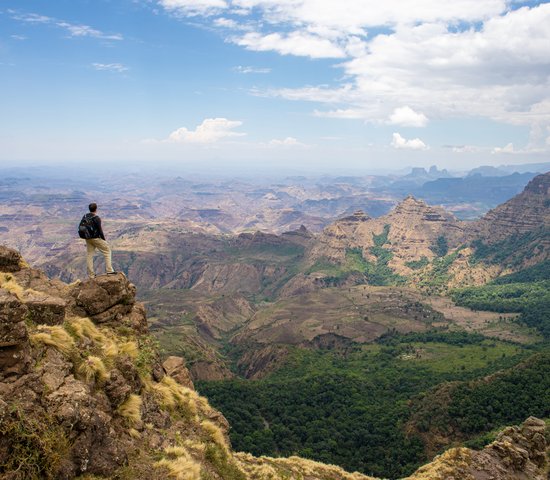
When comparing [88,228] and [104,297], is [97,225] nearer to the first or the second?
[88,228]

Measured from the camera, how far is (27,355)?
13461 mm

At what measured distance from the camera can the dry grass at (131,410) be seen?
56.9 ft

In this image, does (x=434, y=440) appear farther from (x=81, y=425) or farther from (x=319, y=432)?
(x=81, y=425)

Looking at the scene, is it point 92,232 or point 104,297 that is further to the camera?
point 104,297

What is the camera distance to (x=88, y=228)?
872 inches

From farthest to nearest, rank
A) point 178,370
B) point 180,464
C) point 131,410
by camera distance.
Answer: point 178,370 → point 131,410 → point 180,464

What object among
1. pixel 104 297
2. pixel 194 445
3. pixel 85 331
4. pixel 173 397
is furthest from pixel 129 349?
pixel 194 445

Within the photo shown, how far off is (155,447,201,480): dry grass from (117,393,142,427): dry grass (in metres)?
1.83

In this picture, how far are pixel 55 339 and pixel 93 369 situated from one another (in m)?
1.90

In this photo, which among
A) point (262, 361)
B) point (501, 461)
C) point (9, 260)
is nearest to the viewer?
point (9, 260)

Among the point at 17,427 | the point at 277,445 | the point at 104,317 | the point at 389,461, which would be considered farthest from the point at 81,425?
the point at 277,445

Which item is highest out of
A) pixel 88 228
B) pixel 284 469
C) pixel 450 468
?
pixel 88 228

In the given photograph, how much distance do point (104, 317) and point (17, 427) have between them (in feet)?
45.2

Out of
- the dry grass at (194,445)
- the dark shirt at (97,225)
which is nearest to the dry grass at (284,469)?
the dry grass at (194,445)
